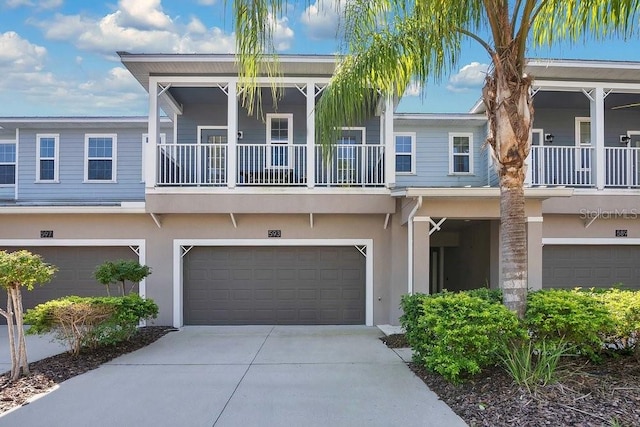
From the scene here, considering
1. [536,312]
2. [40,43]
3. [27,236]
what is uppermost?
[40,43]

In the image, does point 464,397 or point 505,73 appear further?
point 505,73

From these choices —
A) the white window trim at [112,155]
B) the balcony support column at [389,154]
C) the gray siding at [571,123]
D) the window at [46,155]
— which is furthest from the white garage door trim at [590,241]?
the window at [46,155]

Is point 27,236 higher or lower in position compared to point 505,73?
lower

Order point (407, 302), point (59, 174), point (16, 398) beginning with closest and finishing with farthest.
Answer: point (16, 398)
point (407, 302)
point (59, 174)

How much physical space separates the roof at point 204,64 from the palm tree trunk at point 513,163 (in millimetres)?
4622

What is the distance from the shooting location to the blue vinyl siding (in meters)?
14.3

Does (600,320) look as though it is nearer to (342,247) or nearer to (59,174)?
(342,247)

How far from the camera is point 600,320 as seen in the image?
566 centimetres

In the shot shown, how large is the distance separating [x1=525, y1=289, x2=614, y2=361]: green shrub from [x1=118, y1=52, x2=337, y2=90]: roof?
21.1ft

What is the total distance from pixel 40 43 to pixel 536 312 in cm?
2180

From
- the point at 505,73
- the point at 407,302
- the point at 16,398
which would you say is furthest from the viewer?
the point at 407,302

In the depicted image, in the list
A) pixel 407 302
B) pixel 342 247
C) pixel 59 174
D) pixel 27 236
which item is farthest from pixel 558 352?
pixel 59 174

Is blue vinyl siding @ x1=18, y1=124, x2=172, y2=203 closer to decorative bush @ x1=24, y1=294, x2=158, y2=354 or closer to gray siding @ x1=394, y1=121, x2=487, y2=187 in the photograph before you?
decorative bush @ x1=24, y1=294, x2=158, y2=354

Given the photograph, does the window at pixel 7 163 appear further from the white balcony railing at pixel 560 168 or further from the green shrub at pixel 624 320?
the green shrub at pixel 624 320
